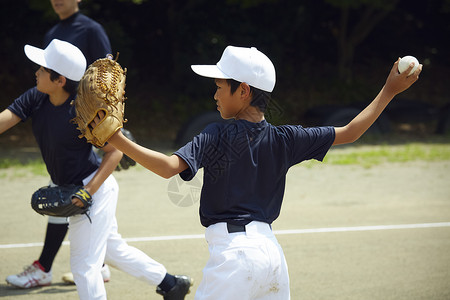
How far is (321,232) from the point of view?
7.22 meters

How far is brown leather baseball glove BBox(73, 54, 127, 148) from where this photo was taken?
9.05 feet

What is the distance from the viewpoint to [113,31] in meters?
15.8

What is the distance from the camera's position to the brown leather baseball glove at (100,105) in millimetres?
2760

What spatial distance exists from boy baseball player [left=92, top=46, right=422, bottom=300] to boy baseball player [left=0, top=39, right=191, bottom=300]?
1.17 meters

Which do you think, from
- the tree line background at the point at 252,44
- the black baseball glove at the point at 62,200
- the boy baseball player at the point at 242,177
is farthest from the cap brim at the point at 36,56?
the tree line background at the point at 252,44

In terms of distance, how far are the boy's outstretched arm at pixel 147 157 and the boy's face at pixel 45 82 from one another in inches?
→ 62.9

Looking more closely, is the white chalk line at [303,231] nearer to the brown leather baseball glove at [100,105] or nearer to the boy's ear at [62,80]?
the boy's ear at [62,80]

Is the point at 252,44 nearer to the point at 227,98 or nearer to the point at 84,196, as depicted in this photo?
the point at 84,196

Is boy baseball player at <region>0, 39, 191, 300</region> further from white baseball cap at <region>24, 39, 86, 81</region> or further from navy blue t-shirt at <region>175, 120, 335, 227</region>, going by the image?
navy blue t-shirt at <region>175, 120, 335, 227</region>

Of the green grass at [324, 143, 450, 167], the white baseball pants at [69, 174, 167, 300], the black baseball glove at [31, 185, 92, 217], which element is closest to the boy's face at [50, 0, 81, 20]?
the white baseball pants at [69, 174, 167, 300]

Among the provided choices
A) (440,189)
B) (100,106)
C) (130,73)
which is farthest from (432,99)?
(100,106)

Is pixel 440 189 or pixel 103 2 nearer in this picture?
pixel 440 189

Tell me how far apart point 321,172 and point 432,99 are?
10453mm

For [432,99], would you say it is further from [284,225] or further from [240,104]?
[240,104]
